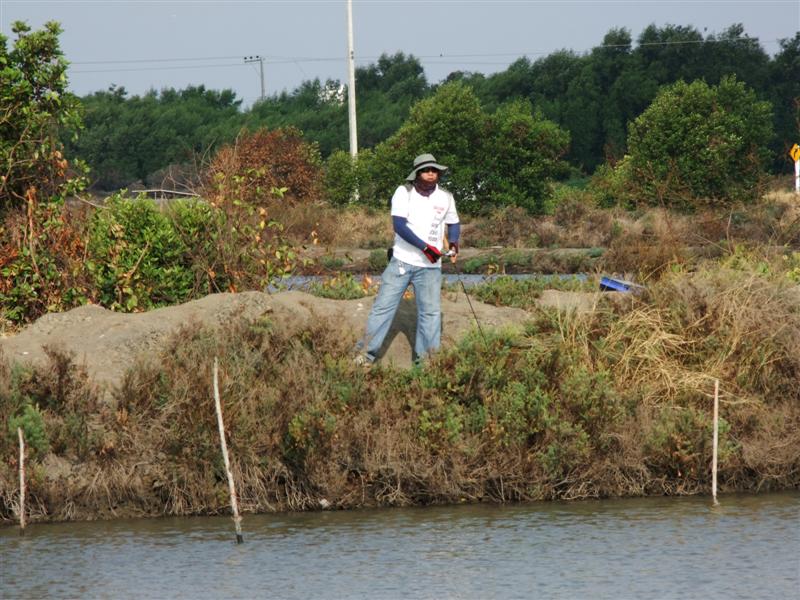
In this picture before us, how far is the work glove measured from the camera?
12.4m

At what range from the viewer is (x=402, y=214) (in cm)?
1243

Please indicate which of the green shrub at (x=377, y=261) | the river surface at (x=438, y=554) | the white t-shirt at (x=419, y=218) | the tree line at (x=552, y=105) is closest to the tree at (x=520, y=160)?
the green shrub at (x=377, y=261)

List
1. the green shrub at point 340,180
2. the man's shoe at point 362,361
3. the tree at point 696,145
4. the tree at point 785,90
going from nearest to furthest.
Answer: the man's shoe at point 362,361 → the tree at point 696,145 → the green shrub at point 340,180 → the tree at point 785,90

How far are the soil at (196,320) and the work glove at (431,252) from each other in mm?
859

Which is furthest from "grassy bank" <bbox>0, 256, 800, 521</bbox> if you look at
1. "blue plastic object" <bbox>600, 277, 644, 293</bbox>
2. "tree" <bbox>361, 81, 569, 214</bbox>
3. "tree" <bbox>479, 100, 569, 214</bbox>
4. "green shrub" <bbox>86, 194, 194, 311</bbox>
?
"tree" <bbox>479, 100, 569, 214</bbox>

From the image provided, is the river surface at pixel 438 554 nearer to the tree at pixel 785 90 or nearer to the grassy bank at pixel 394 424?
the grassy bank at pixel 394 424

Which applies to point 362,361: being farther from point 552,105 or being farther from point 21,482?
point 552,105

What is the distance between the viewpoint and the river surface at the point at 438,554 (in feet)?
29.1

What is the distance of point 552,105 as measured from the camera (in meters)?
80.7

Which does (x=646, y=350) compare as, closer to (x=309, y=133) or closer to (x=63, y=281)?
(x=63, y=281)

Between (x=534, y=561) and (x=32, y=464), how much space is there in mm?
3824

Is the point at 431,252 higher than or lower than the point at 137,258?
higher

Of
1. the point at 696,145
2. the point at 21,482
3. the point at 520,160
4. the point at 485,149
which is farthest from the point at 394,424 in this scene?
the point at 696,145

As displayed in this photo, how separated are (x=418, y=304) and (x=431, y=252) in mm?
481
